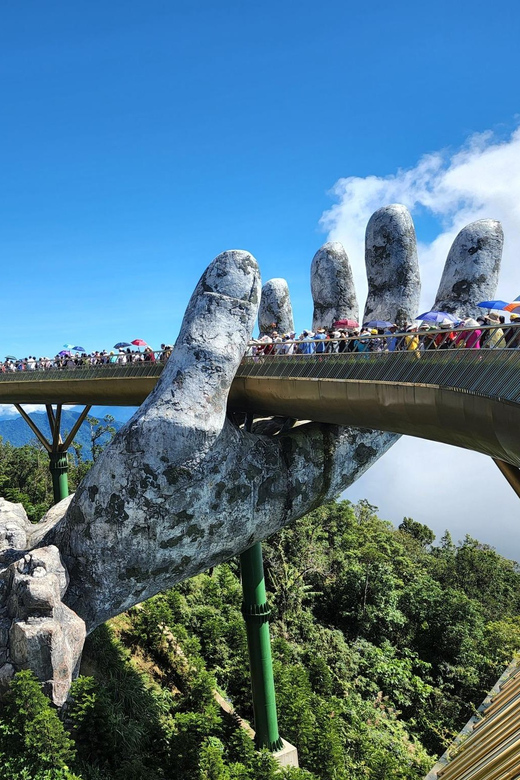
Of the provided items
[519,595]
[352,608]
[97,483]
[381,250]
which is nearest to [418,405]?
[97,483]

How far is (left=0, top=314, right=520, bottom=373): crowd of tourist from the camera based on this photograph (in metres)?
10.6

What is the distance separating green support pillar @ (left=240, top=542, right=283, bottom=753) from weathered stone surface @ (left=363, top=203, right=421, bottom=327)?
365 inches

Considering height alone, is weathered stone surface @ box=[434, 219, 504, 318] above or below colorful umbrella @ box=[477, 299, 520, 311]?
above

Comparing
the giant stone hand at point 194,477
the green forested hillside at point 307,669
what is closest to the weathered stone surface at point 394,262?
the giant stone hand at point 194,477

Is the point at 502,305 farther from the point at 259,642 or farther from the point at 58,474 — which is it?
the point at 58,474

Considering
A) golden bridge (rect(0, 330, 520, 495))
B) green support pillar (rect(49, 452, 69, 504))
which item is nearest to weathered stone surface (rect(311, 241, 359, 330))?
golden bridge (rect(0, 330, 520, 495))

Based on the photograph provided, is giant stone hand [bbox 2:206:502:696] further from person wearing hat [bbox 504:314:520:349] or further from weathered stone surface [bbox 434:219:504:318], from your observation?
person wearing hat [bbox 504:314:520:349]

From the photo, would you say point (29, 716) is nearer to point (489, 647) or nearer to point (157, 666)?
point (157, 666)

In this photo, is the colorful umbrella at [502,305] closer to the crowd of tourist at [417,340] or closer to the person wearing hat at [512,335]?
the crowd of tourist at [417,340]

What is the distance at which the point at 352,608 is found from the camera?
3547 cm

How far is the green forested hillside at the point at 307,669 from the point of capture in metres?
15.6

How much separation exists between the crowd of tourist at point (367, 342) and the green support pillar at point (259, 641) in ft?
→ 22.7

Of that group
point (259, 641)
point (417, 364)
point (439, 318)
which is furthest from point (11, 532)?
point (439, 318)

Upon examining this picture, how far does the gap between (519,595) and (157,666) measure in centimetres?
3209
